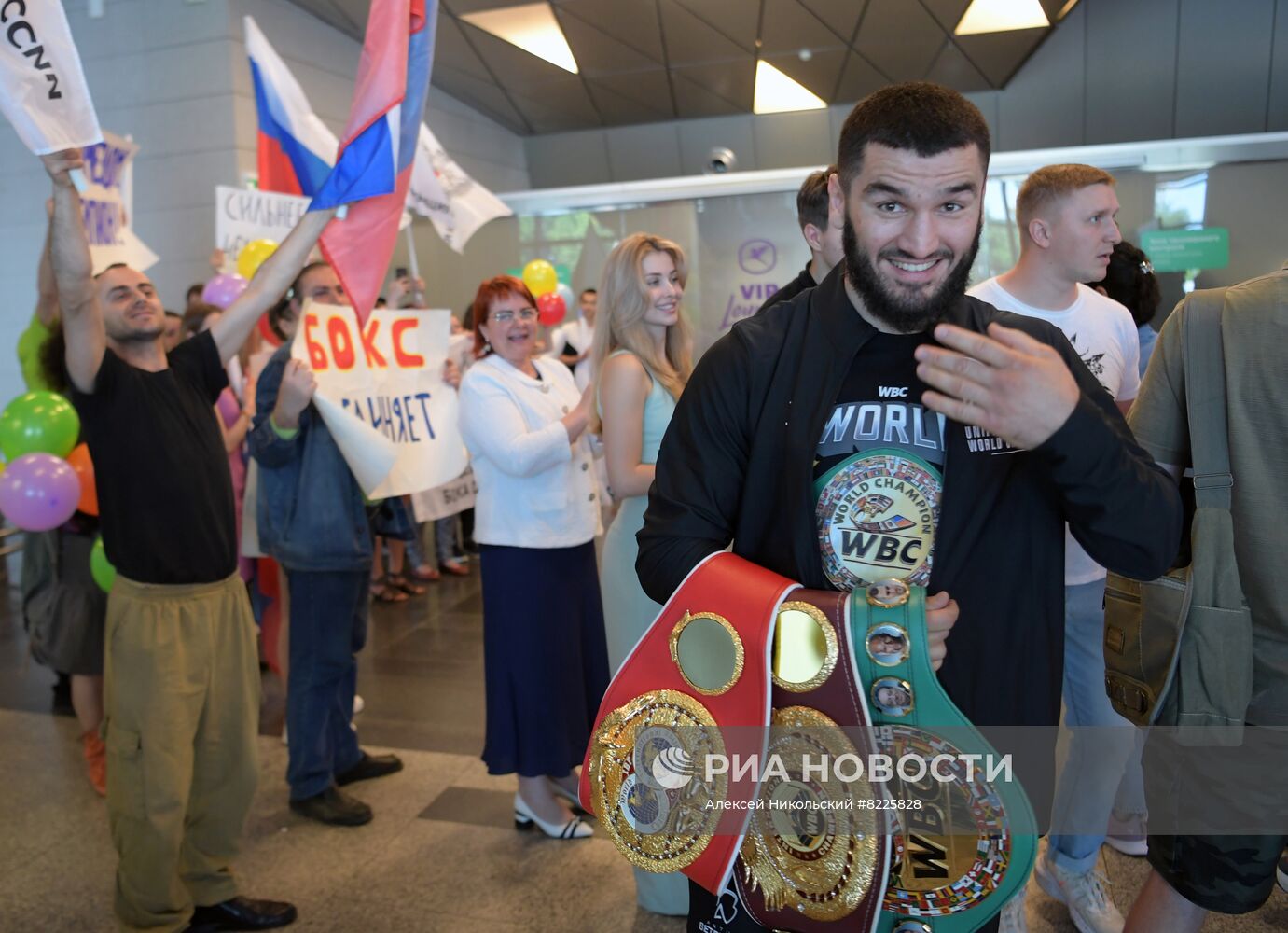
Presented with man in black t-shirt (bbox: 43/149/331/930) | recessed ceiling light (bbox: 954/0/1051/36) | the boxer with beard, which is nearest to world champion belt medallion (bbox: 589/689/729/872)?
the boxer with beard

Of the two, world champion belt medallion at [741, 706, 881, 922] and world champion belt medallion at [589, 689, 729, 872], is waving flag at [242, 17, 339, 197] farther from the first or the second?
world champion belt medallion at [741, 706, 881, 922]

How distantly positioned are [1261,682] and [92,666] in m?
4.22

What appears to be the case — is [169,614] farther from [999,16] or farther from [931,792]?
[999,16]

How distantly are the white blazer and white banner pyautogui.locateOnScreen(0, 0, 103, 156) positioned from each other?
4.53 feet

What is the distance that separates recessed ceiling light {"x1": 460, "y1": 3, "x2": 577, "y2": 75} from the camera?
35.3 ft

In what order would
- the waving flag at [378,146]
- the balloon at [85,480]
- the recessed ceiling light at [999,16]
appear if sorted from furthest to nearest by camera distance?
the recessed ceiling light at [999,16] → the balloon at [85,480] → the waving flag at [378,146]

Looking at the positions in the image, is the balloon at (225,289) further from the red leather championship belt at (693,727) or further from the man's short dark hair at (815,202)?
the red leather championship belt at (693,727)

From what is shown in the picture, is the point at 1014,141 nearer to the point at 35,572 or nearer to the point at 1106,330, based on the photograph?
the point at 1106,330

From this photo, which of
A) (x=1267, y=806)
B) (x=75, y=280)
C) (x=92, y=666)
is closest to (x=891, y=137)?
(x=1267, y=806)

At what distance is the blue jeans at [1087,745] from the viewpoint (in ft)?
9.14

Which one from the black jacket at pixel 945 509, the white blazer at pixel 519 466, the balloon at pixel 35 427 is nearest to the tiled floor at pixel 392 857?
the white blazer at pixel 519 466

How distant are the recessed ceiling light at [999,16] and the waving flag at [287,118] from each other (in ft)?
27.8

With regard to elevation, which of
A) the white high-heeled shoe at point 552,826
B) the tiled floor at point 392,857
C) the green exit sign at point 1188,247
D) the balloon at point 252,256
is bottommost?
the tiled floor at point 392,857

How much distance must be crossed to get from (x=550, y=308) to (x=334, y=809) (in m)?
4.69
